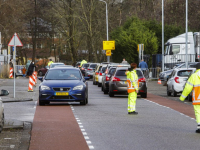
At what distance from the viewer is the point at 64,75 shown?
2223 centimetres

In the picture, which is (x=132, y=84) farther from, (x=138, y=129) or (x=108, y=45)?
(x=108, y=45)

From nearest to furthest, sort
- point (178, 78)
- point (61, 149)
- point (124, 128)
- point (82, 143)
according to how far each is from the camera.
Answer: point (61, 149)
point (82, 143)
point (124, 128)
point (178, 78)

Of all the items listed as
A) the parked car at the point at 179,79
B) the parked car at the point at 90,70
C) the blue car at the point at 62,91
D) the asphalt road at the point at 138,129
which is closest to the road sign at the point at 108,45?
the parked car at the point at 90,70

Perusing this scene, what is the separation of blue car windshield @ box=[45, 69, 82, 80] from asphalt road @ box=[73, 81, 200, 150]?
262cm

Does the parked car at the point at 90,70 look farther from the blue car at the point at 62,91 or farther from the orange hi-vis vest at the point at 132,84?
the orange hi-vis vest at the point at 132,84

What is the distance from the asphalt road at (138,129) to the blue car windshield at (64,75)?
8.58ft

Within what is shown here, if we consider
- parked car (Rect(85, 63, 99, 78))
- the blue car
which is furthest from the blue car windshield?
parked car (Rect(85, 63, 99, 78))

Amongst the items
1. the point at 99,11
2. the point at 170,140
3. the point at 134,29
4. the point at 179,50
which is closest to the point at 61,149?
the point at 170,140

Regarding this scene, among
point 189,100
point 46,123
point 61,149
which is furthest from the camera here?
point 189,100

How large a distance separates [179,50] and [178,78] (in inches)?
940

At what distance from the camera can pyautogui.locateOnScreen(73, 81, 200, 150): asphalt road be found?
10805 millimetres

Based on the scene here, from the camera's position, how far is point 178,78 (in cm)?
2705

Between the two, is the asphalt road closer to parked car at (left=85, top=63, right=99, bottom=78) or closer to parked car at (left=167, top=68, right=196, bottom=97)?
parked car at (left=167, top=68, right=196, bottom=97)

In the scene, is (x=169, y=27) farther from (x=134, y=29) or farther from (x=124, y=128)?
(x=124, y=128)
